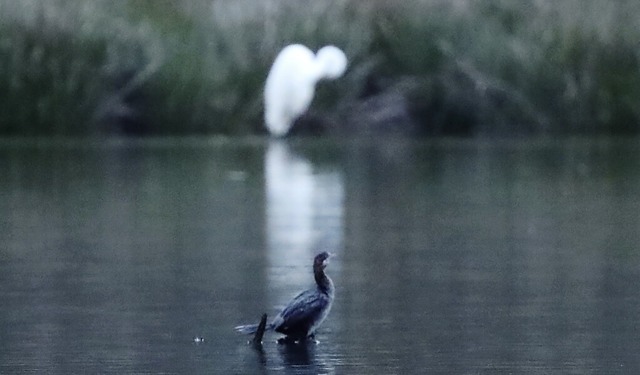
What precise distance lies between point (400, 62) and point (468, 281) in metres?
15.0

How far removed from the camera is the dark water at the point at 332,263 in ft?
23.7

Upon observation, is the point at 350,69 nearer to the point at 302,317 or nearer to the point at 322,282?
the point at 322,282

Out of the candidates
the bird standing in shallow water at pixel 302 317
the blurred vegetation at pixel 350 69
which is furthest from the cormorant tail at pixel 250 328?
the blurred vegetation at pixel 350 69

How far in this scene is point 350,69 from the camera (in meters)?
23.8

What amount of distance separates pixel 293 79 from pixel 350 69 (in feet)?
4.29

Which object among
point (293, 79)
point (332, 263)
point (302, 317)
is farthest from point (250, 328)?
point (293, 79)

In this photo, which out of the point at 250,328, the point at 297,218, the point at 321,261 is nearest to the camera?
the point at 250,328

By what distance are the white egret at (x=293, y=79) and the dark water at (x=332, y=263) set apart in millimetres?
4097

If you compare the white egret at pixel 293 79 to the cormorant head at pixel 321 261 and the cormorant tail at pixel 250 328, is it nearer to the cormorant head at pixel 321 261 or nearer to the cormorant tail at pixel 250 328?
the cormorant head at pixel 321 261

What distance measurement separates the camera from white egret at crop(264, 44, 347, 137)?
894 inches

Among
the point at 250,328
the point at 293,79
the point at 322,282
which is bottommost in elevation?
the point at 250,328

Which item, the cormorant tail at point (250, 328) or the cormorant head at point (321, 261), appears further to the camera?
the cormorant head at point (321, 261)

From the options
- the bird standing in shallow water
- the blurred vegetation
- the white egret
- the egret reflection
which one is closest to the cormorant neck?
the bird standing in shallow water

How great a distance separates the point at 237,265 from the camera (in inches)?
394
